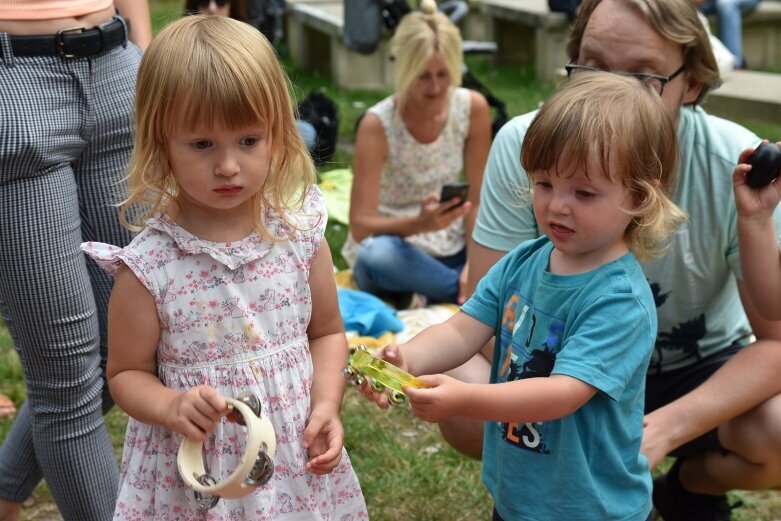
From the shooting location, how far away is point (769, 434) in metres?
2.64

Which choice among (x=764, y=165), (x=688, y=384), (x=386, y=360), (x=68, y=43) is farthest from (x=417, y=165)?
(x=386, y=360)

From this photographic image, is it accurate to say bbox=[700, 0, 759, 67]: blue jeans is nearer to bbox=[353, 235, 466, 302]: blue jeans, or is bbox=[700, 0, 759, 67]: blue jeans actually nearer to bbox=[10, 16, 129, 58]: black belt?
bbox=[353, 235, 466, 302]: blue jeans

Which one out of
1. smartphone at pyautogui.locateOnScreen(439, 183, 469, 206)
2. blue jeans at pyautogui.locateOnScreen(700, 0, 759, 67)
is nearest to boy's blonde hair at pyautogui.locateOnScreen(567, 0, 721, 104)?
smartphone at pyautogui.locateOnScreen(439, 183, 469, 206)

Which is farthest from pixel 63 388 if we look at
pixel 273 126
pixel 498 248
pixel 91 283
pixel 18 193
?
pixel 498 248

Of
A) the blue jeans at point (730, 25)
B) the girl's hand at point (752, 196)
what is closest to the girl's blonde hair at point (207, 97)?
the girl's hand at point (752, 196)

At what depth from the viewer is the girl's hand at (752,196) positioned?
2293 mm

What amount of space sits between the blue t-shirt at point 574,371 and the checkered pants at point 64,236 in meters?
0.91

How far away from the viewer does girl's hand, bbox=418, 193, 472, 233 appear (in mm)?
4438

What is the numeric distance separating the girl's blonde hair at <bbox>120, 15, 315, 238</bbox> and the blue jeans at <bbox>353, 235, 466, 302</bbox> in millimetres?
2600

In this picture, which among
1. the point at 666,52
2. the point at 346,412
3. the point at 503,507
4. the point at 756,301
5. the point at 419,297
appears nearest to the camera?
the point at 503,507

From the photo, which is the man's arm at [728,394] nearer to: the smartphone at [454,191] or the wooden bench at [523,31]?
the smartphone at [454,191]

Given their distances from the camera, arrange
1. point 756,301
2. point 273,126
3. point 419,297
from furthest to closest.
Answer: point 419,297, point 756,301, point 273,126

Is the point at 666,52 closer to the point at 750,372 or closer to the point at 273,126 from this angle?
the point at 750,372

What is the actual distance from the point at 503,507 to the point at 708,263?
0.89m
